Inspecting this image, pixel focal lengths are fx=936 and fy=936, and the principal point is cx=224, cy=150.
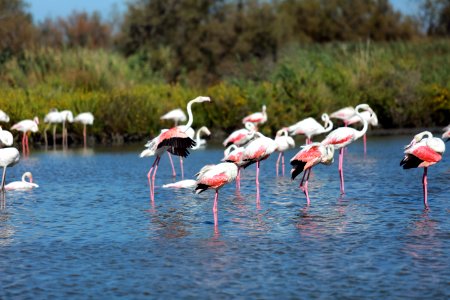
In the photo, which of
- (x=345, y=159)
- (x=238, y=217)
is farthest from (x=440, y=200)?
(x=345, y=159)

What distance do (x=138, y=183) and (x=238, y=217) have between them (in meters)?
4.46

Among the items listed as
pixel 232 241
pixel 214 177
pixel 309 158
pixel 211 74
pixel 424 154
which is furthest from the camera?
pixel 211 74

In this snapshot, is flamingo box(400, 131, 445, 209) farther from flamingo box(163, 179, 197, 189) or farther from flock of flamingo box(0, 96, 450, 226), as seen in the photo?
flamingo box(163, 179, 197, 189)

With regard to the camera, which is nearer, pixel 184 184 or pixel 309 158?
pixel 309 158

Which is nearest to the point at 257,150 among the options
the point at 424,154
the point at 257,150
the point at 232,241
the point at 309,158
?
the point at 257,150

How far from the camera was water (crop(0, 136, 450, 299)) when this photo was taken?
7469 mm

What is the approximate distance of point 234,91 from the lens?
2603cm

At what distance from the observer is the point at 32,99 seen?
24578 millimetres

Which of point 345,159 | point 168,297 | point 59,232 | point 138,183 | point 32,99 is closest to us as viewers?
point 168,297

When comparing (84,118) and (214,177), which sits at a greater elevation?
(214,177)

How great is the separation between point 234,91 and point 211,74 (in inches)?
536

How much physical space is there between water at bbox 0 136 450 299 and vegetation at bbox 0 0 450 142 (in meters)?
9.68

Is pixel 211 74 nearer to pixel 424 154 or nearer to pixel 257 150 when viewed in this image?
pixel 257 150

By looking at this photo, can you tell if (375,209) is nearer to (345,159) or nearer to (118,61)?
(345,159)
